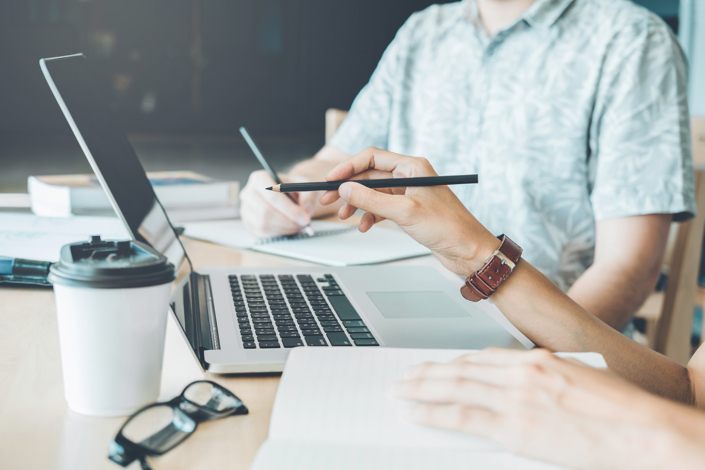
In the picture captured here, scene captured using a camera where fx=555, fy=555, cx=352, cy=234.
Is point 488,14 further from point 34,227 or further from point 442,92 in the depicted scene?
point 34,227

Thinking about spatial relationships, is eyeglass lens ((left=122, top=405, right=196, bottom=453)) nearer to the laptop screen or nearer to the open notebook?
the open notebook

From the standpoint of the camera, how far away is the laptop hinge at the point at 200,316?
460 millimetres

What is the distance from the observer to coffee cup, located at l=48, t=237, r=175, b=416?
330mm

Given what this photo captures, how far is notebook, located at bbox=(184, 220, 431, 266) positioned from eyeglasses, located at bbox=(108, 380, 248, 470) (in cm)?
43

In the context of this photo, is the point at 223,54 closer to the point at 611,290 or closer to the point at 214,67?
the point at 214,67

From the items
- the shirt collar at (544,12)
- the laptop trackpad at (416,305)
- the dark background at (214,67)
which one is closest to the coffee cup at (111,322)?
the laptop trackpad at (416,305)

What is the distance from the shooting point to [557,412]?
0.32 m

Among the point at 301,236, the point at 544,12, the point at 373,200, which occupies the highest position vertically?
the point at 544,12

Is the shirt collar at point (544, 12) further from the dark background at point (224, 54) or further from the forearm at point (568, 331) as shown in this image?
the dark background at point (224, 54)

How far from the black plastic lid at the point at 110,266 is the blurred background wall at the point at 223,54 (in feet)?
8.55

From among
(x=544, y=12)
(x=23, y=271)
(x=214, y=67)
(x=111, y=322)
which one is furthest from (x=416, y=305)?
(x=214, y=67)

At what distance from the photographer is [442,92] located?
1195mm

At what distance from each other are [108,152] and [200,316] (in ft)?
0.70

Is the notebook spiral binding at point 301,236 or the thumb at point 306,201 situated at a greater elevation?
the thumb at point 306,201
